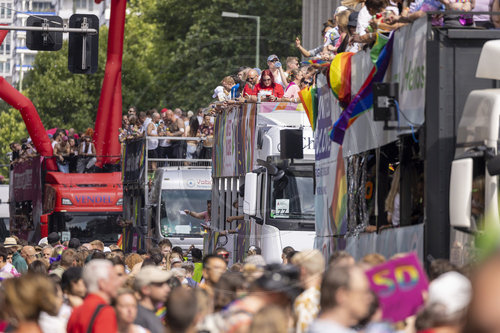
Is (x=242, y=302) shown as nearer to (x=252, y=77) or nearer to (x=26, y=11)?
(x=252, y=77)

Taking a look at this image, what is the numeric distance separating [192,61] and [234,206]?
117 ft

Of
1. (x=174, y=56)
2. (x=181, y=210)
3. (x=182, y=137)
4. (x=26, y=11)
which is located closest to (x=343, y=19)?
(x=181, y=210)

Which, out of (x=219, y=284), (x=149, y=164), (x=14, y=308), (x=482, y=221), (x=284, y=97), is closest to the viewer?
(x=14, y=308)

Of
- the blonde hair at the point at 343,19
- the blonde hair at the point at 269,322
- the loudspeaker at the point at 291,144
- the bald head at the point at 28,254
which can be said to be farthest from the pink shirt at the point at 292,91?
the blonde hair at the point at 269,322

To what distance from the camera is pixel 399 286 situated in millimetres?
6207

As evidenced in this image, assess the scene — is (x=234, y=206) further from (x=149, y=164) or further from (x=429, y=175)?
(x=429, y=175)

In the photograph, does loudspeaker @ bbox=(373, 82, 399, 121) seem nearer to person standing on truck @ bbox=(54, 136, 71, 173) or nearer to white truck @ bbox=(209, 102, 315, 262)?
white truck @ bbox=(209, 102, 315, 262)

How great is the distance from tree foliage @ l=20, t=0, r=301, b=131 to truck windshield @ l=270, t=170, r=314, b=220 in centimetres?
3425

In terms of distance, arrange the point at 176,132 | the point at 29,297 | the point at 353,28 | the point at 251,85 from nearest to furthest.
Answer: the point at 29,297 → the point at 353,28 → the point at 251,85 → the point at 176,132

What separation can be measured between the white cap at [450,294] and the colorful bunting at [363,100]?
11.5 feet

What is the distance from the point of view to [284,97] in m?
17.2

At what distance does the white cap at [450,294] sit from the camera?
5.53 m

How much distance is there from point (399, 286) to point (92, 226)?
76.7 feet

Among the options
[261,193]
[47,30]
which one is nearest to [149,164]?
[47,30]
